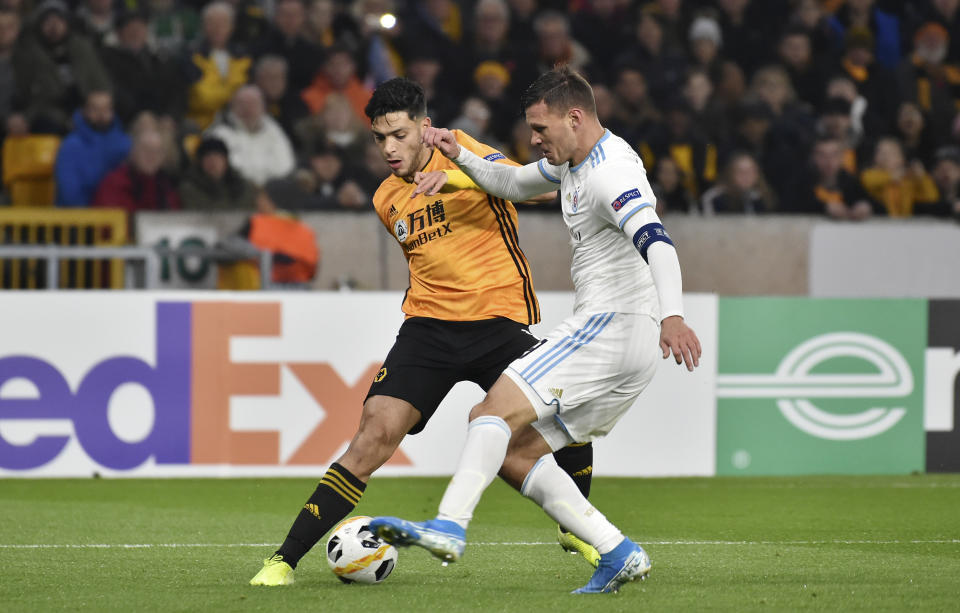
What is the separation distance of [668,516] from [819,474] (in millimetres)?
2424

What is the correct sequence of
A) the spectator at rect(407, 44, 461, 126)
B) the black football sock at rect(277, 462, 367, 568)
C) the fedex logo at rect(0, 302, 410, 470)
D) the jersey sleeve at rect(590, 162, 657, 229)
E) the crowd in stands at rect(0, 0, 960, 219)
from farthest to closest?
the spectator at rect(407, 44, 461, 126) → the crowd in stands at rect(0, 0, 960, 219) → the fedex logo at rect(0, 302, 410, 470) → the black football sock at rect(277, 462, 367, 568) → the jersey sleeve at rect(590, 162, 657, 229)

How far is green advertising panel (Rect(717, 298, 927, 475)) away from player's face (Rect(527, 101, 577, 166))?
5153mm

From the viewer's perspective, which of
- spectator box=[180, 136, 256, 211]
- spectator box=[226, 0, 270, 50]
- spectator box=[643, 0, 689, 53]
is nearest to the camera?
spectator box=[180, 136, 256, 211]

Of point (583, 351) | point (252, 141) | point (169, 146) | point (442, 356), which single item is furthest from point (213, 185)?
point (583, 351)

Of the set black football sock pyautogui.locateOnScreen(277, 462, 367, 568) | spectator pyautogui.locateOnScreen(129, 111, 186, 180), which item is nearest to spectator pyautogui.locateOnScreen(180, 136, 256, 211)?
spectator pyautogui.locateOnScreen(129, 111, 186, 180)

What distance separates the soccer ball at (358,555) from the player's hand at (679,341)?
4.96ft

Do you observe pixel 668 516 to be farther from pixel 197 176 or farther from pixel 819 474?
pixel 197 176

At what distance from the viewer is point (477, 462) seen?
4.99m

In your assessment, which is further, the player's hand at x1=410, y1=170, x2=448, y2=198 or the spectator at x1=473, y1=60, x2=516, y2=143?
the spectator at x1=473, y1=60, x2=516, y2=143

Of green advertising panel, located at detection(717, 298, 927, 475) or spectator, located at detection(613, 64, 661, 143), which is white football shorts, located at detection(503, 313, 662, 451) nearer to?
green advertising panel, located at detection(717, 298, 927, 475)

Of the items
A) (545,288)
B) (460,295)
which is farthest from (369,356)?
(460,295)

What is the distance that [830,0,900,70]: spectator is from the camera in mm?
15211

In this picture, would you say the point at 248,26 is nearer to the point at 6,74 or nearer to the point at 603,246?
the point at 6,74

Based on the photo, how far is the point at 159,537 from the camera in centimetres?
717
